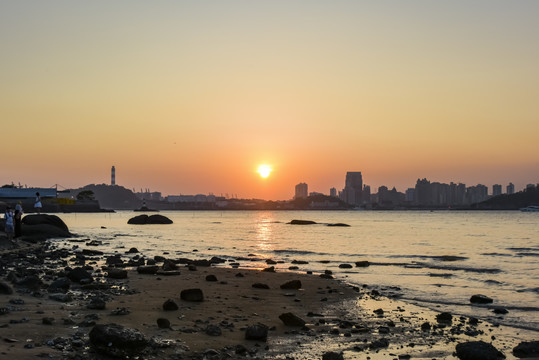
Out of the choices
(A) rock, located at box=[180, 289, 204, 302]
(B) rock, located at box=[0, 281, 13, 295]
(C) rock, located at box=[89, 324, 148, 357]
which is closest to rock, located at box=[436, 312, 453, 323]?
(A) rock, located at box=[180, 289, 204, 302]

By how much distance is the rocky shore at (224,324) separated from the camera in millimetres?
10703

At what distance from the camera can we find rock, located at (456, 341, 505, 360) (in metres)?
12.0

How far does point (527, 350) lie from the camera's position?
12617 millimetres

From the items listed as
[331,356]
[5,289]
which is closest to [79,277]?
[5,289]

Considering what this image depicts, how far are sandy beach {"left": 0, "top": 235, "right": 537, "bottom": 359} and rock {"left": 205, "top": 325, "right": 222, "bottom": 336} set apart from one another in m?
0.03

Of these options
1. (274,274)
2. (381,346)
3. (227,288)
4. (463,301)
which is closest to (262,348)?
(381,346)

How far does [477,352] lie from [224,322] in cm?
663

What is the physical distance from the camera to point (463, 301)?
20.8 metres

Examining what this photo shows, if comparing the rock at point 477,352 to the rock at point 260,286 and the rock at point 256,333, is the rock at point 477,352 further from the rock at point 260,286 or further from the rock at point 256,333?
the rock at point 260,286

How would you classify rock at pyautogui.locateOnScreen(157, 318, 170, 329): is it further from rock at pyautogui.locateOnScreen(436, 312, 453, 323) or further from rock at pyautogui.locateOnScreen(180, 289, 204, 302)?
rock at pyautogui.locateOnScreen(436, 312, 453, 323)

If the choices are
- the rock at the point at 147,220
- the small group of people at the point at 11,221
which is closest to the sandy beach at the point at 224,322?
the small group of people at the point at 11,221

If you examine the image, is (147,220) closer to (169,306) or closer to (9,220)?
(9,220)

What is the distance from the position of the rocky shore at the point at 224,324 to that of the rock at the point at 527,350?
0.02 m

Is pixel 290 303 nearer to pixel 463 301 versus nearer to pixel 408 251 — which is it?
pixel 463 301
